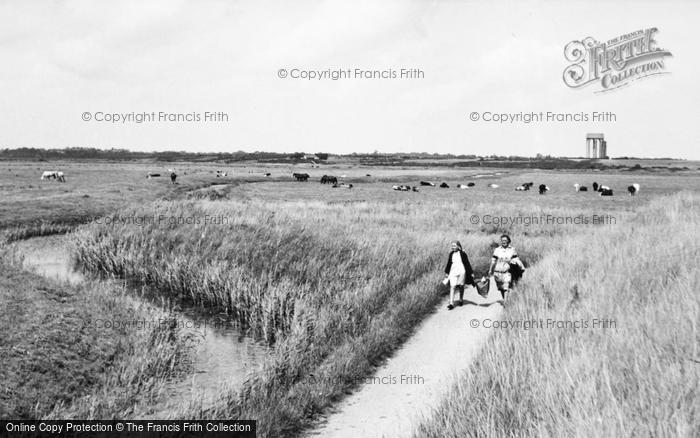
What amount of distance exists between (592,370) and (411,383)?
3073 millimetres

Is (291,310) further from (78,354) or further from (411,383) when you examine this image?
(411,383)

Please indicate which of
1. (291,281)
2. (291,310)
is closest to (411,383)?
(291,310)

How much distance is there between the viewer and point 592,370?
22.3ft

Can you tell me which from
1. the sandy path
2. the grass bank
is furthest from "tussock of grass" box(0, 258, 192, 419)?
the sandy path

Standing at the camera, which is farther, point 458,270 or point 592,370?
point 458,270

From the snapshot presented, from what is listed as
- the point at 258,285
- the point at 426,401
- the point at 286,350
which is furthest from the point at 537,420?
the point at 258,285

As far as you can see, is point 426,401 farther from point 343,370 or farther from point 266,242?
point 266,242

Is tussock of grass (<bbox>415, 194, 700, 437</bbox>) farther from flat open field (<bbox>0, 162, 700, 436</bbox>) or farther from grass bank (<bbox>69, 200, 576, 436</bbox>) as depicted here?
grass bank (<bbox>69, 200, 576, 436</bbox>)

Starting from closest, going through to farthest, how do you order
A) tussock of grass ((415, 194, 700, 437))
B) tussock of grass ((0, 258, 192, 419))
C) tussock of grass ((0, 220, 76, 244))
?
tussock of grass ((415, 194, 700, 437)), tussock of grass ((0, 258, 192, 419)), tussock of grass ((0, 220, 76, 244))

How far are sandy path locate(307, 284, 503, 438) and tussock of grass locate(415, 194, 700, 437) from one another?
0.67 m

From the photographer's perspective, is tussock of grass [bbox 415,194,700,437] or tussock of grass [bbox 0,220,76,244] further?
tussock of grass [bbox 0,220,76,244]

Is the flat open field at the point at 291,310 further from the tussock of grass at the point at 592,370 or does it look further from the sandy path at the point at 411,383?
the sandy path at the point at 411,383

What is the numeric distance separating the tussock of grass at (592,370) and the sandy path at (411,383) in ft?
2.20

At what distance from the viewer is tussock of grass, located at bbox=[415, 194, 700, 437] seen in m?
5.48
